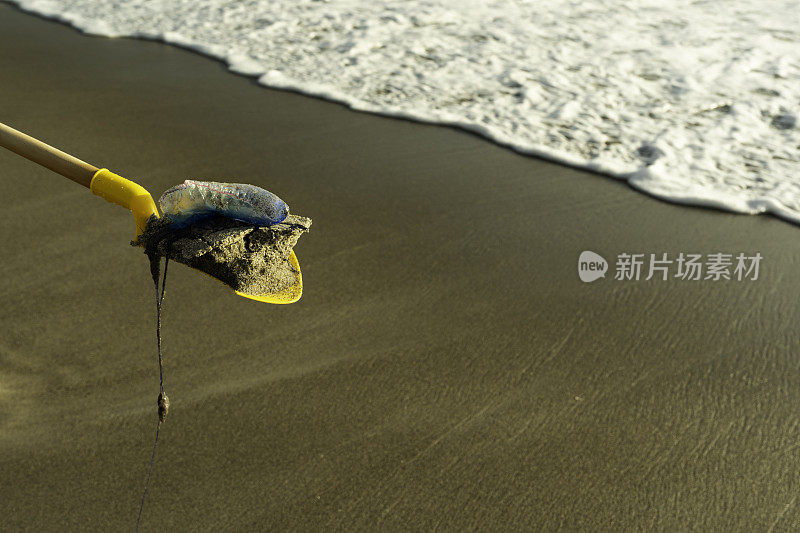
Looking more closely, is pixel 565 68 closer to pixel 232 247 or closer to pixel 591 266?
pixel 591 266

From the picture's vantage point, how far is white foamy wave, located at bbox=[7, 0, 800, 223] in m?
3.52

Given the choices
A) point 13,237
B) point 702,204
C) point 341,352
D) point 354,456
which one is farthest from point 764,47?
point 13,237

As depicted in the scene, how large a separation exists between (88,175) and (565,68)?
3703 millimetres

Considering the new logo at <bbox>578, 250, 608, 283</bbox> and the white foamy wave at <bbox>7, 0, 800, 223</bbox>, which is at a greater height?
the white foamy wave at <bbox>7, 0, 800, 223</bbox>

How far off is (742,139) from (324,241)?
2.37 metres

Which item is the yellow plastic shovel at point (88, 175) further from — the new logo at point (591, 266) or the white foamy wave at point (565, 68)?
the white foamy wave at point (565, 68)

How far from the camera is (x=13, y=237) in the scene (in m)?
2.78

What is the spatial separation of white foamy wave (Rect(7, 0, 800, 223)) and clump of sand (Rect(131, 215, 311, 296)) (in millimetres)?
2165

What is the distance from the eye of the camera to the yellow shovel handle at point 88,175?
153 cm

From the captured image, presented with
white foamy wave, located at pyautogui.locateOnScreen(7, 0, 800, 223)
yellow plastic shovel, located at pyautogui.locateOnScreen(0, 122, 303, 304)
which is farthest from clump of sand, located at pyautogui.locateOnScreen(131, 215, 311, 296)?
white foamy wave, located at pyautogui.locateOnScreen(7, 0, 800, 223)

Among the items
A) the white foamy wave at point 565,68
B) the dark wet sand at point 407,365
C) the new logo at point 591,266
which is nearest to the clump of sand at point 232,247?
the dark wet sand at point 407,365

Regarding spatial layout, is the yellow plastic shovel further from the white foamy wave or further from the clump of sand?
the white foamy wave

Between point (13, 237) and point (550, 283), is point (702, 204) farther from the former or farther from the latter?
point (13, 237)

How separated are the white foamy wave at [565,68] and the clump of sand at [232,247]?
217 centimetres
